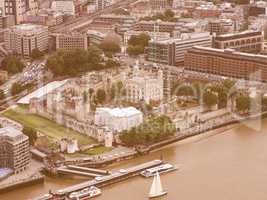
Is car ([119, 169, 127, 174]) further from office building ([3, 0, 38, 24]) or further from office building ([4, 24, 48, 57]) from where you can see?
office building ([3, 0, 38, 24])

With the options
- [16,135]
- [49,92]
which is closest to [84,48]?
[49,92]

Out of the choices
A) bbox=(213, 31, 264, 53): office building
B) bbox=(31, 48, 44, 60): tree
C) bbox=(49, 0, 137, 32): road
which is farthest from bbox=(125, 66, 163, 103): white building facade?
bbox=(49, 0, 137, 32): road

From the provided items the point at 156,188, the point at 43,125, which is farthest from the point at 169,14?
the point at 156,188

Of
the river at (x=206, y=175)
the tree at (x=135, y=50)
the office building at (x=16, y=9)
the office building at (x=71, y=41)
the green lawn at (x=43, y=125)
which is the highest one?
the office building at (x=16, y=9)

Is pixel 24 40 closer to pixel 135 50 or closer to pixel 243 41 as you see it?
pixel 135 50

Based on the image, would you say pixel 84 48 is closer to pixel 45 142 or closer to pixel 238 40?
pixel 238 40

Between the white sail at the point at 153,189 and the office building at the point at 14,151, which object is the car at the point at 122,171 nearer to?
the white sail at the point at 153,189

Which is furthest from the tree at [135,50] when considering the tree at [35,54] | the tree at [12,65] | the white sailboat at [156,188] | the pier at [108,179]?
the white sailboat at [156,188]
